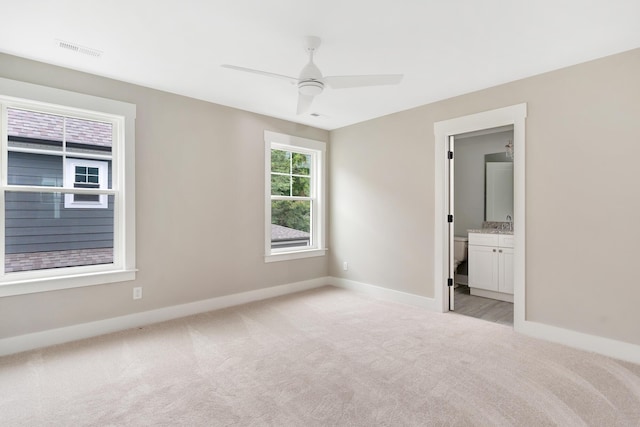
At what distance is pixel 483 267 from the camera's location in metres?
4.64

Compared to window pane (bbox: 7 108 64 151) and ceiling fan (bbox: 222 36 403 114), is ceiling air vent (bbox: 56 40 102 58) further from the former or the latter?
ceiling fan (bbox: 222 36 403 114)

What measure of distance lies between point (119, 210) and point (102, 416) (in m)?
2.05

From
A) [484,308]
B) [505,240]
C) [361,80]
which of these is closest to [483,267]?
[505,240]

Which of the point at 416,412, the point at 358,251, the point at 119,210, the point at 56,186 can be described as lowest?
the point at 416,412

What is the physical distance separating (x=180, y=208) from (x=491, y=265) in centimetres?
419

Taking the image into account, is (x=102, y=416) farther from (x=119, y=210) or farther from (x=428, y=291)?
(x=428, y=291)

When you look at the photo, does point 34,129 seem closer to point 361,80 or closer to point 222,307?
point 222,307

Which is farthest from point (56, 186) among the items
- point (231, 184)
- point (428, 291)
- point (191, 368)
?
point (428, 291)

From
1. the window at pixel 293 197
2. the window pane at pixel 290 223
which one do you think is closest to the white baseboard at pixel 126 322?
the window at pixel 293 197

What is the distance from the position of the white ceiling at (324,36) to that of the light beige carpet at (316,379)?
101 inches

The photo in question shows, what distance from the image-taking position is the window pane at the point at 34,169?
9.54 ft

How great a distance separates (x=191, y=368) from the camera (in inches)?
100

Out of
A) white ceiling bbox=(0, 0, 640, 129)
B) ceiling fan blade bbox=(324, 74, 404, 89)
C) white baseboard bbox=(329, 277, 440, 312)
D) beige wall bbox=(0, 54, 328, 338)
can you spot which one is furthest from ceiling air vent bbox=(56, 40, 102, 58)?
white baseboard bbox=(329, 277, 440, 312)

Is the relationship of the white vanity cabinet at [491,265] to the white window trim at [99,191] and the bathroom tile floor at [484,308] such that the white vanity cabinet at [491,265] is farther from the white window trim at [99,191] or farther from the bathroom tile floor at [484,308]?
the white window trim at [99,191]
